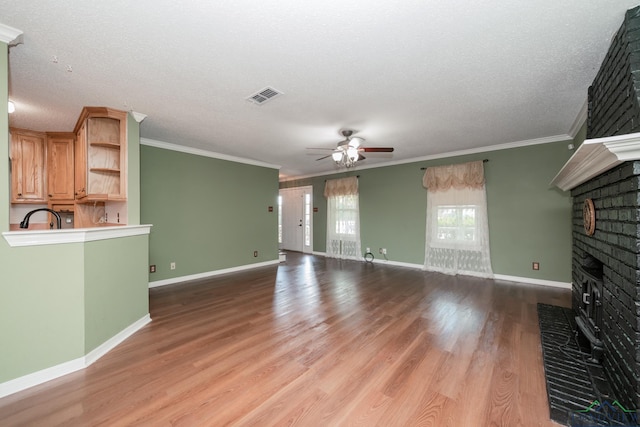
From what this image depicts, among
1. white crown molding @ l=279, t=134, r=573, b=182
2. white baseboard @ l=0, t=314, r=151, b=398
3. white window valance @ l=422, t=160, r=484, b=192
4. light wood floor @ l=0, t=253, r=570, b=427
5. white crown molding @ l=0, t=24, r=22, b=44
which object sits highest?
white crown molding @ l=0, t=24, r=22, b=44

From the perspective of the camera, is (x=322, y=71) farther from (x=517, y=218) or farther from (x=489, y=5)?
(x=517, y=218)

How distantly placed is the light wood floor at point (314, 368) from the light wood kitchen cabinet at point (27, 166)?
2.51 metres

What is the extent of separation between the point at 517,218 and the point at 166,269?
6.05 meters

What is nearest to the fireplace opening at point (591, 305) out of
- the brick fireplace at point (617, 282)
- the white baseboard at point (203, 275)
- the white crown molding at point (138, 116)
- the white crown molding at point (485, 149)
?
the brick fireplace at point (617, 282)

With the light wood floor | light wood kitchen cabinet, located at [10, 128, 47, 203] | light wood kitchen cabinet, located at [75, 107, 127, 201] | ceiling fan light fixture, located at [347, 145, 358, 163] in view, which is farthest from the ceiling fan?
light wood kitchen cabinet, located at [10, 128, 47, 203]

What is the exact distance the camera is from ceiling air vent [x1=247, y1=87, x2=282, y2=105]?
2471 millimetres

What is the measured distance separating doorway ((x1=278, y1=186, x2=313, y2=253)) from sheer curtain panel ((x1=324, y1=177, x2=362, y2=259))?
2.72 feet

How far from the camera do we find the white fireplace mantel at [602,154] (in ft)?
4.30

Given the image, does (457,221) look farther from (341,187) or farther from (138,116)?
(138,116)

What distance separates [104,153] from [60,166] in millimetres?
1627

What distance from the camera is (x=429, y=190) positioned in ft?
17.0

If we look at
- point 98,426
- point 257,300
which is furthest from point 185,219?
point 98,426

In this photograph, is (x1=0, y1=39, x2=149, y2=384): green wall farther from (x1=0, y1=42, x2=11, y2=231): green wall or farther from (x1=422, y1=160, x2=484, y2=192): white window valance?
(x1=422, y1=160, x2=484, y2=192): white window valance

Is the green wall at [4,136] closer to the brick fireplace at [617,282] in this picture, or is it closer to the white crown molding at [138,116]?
the white crown molding at [138,116]
